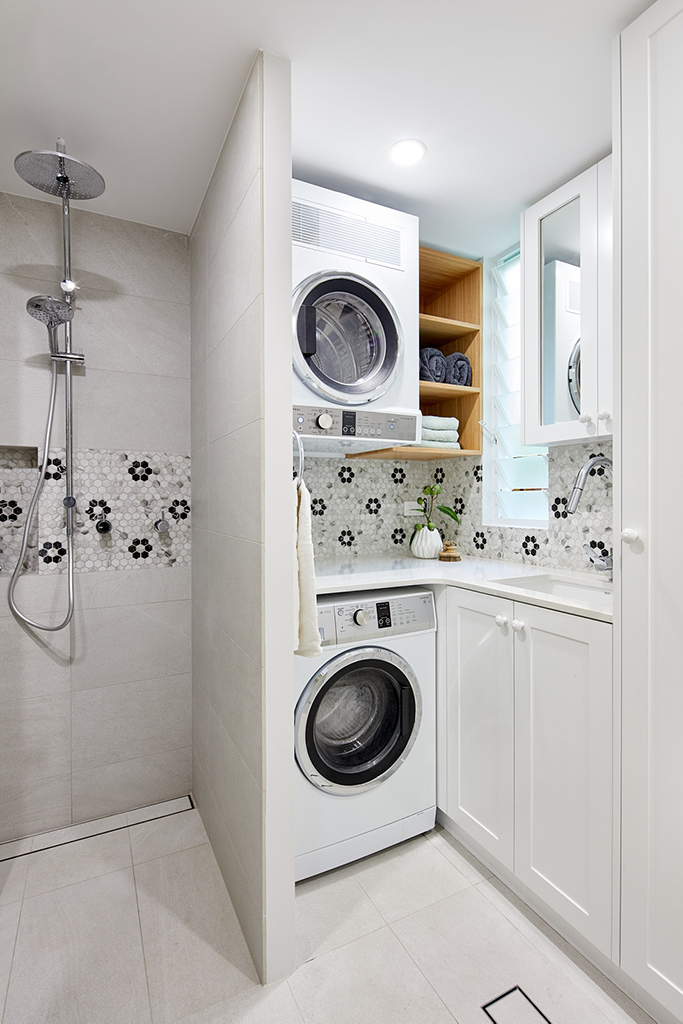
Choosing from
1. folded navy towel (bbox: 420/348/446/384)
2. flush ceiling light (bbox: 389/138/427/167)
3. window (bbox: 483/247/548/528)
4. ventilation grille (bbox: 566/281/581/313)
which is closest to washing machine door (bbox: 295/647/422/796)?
window (bbox: 483/247/548/528)

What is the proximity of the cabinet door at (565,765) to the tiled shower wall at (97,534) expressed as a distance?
55.7 inches

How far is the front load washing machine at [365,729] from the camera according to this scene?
1.72 m

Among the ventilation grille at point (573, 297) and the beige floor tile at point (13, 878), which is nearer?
the beige floor tile at point (13, 878)

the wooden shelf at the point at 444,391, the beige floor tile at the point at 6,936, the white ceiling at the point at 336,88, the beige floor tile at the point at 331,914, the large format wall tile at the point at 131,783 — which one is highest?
the white ceiling at the point at 336,88

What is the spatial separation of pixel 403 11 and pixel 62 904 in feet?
8.78

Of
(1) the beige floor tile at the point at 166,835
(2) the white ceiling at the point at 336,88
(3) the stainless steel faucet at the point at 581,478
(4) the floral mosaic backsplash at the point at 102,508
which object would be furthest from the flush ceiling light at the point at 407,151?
(1) the beige floor tile at the point at 166,835

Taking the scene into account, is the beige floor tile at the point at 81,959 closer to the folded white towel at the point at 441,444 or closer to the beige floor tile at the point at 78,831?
the beige floor tile at the point at 78,831

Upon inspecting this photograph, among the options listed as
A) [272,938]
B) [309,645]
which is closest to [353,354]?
[309,645]

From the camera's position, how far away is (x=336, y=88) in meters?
1.48

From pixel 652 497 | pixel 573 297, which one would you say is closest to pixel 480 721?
pixel 652 497

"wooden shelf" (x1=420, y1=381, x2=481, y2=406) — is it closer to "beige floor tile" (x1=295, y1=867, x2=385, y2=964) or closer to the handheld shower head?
the handheld shower head

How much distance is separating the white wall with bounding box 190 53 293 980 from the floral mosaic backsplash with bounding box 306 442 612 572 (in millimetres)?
809

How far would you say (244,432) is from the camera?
4.87 ft

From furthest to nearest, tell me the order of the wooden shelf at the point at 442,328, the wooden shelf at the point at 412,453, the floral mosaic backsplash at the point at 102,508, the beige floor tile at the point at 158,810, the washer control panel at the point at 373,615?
1. the wooden shelf at the point at 442,328
2. the wooden shelf at the point at 412,453
3. the beige floor tile at the point at 158,810
4. the floral mosaic backsplash at the point at 102,508
5. the washer control panel at the point at 373,615
